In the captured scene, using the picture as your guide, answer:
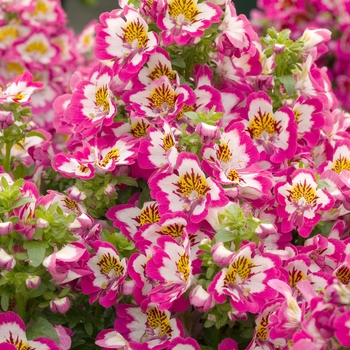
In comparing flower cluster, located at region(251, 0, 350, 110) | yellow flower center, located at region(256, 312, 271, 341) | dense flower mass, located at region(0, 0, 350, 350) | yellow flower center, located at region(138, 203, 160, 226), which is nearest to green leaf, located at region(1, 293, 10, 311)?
dense flower mass, located at region(0, 0, 350, 350)

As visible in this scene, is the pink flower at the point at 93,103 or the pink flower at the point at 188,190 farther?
the pink flower at the point at 93,103

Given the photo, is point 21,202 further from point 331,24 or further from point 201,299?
point 331,24

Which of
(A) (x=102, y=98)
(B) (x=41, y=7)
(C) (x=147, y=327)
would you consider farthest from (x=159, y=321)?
(B) (x=41, y=7)

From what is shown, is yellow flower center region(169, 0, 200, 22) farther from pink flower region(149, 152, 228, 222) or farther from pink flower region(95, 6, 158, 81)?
pink flower region(149, 152, 228, 222)

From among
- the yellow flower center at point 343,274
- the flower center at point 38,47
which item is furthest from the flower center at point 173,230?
the flower center at point 38,47

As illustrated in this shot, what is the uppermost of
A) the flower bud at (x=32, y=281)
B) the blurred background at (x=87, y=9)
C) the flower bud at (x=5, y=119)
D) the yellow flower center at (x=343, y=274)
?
the flower bud at (x=5, y=119)

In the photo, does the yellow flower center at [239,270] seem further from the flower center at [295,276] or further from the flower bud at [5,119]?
the flower bud at [5,119]

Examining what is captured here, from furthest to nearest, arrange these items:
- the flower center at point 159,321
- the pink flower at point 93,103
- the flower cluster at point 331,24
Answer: the flower cluster at point 331,24 < the pink flower at point 93,103 < the flower center at point 159,321
